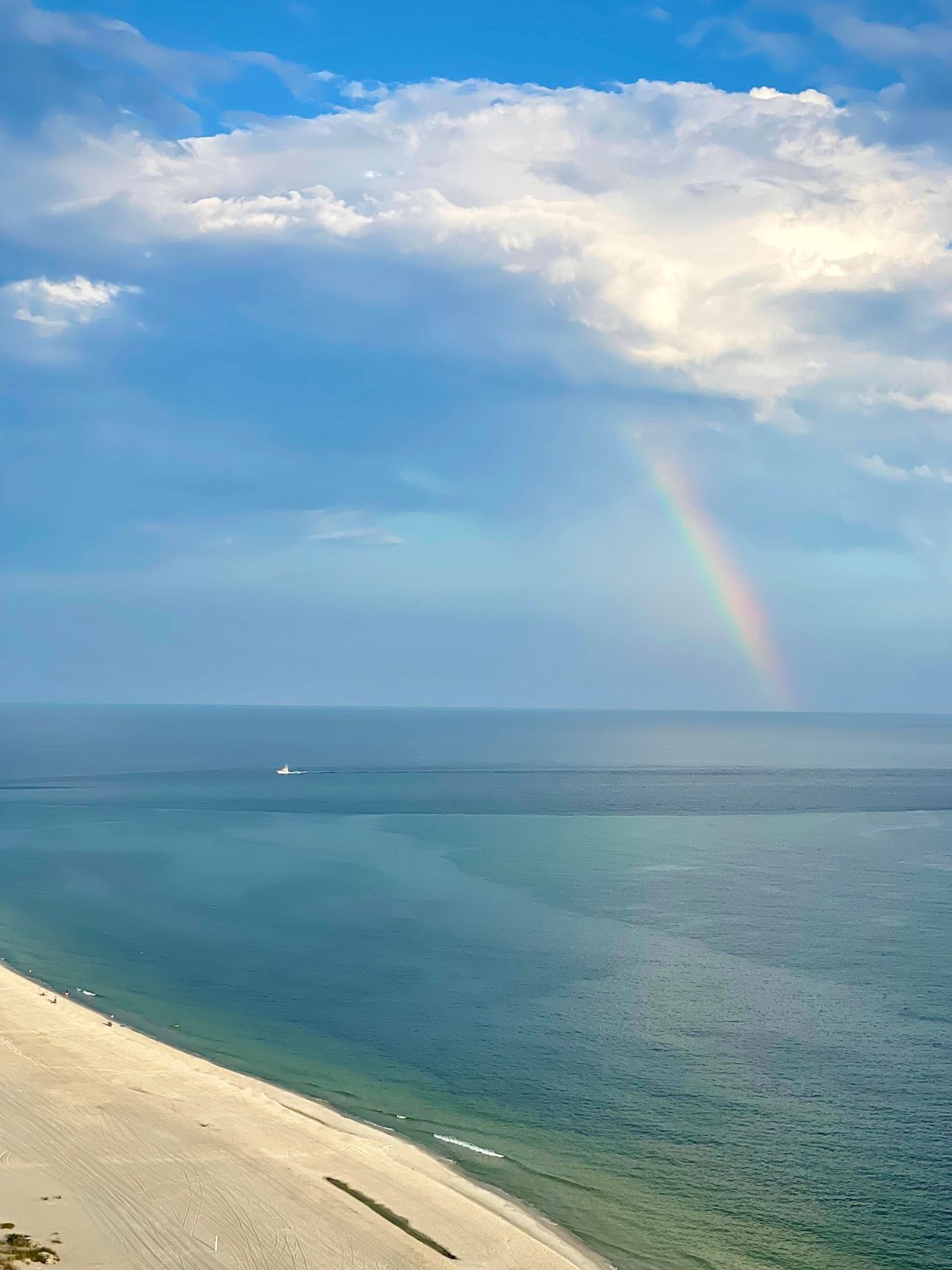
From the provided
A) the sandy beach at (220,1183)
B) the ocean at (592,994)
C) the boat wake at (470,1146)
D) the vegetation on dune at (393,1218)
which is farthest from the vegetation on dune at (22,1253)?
the boat wake at (470,1146)

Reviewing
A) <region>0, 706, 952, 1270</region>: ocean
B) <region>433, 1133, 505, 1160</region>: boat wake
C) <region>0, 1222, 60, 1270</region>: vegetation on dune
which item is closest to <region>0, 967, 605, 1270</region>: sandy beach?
<region>0, 1222, 60, 1270</region>: vegetation on dune

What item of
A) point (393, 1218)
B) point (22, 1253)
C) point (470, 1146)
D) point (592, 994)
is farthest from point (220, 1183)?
point (592, 994)

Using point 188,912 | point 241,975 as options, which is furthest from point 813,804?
point 241,975

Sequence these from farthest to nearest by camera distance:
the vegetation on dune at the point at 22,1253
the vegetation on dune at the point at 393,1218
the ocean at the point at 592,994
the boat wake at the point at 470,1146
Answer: the boat wake at the point at 470,1146, the ocean at the point at 592,994, the vegetation on dune at the point at 393,1218, the vegetation on dune at the point at 22,1253

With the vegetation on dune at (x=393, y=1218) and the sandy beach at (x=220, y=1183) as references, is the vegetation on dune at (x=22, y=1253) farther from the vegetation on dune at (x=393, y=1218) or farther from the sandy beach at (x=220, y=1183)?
the vegetation on dune at (x=393, y=1218)

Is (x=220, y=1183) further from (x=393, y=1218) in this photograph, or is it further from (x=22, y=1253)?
(x=22, y=1253)

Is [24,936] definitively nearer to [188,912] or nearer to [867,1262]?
[188,912]

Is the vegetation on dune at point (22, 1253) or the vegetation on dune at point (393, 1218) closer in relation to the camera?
the vegetation on dune at point (22, 1253)
